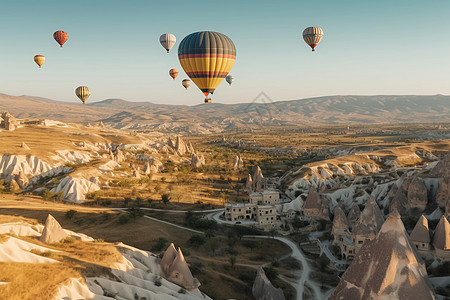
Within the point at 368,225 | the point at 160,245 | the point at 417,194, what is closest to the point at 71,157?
the point at 160,245

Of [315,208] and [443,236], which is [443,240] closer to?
[443,236]

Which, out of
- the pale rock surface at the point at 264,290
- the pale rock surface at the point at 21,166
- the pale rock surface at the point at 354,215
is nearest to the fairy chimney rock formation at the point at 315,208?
the pale rock surface at the point at 354,215

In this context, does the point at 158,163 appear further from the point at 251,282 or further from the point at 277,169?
the point at 251,282

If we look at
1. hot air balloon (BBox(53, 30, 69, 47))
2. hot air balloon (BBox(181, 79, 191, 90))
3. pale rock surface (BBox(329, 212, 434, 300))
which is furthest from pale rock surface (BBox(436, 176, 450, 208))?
A: hot air balloon (BBox(53, 30, 69, 47))

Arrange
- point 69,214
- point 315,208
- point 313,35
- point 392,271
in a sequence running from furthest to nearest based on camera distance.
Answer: point 313,35 < point 315,208 < point 69,214 < point 392,271

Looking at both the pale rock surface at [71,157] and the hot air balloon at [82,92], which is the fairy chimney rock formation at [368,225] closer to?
the pale rock surface at [71,157]

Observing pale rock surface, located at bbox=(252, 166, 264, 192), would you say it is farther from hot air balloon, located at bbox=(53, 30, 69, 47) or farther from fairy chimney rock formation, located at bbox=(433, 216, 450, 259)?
hot air balloon, located at bbox=(53, 30, 69, 47)

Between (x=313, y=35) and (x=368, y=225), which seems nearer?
(x=368, y=225)

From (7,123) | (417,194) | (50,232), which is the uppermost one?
(7,123)
